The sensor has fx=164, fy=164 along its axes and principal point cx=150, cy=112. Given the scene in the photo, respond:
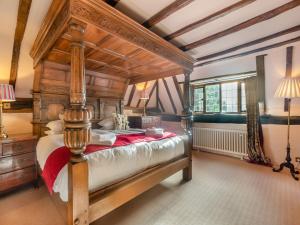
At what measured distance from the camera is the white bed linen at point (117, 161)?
1.54 meters

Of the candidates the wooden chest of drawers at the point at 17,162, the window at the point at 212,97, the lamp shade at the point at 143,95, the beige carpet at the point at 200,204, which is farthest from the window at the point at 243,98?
the wooden chest of drawers at the point at 17,162

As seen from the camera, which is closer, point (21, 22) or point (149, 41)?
point (21, 22)

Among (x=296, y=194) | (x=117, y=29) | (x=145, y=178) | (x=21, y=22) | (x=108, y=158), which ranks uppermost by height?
(x=21, y=22)

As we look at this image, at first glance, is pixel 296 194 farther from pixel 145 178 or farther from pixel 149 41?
pixel 149 41

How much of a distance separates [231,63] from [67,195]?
411cm

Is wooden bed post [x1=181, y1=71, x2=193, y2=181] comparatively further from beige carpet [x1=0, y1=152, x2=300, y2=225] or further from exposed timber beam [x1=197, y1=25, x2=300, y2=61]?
exposed timber beam [x1=197, y1=25, x2=300, y2=61]

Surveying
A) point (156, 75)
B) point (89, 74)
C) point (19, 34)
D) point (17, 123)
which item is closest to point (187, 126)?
point (156, 75)

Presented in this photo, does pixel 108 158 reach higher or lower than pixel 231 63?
lower

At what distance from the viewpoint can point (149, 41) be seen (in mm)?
2090

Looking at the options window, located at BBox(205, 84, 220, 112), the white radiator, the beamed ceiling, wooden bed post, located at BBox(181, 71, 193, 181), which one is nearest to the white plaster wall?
the beamed ceiling

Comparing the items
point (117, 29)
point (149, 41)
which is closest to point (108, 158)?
point (117, 29)

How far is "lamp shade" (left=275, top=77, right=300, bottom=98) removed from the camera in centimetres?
287

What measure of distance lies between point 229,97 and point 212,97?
1.49ft

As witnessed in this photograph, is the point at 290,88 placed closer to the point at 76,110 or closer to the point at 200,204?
the point at 200,204
